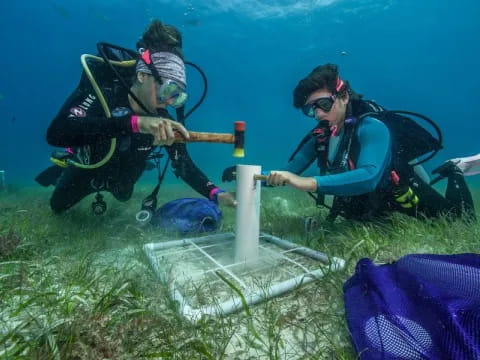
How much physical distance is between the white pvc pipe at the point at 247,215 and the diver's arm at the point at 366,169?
762 mm

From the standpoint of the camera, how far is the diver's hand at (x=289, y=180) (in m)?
2.57

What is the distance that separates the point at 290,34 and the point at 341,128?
1913 inches

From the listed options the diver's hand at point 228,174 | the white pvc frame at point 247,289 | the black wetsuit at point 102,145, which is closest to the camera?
the white pvc frame at point 247,289

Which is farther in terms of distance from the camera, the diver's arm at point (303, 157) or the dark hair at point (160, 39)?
the diver's arm at point (303, 157)

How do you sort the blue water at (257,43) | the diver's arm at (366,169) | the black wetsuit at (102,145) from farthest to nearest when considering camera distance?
the blue water at (257,43), the black wetsuit at (102,145), the diver's arm at (366,169)

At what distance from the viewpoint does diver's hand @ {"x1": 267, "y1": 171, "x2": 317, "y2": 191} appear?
8.43 feet

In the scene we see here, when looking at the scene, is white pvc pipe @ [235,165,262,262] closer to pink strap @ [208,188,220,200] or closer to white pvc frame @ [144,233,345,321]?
white pvc frame @ [144,233,345,321]

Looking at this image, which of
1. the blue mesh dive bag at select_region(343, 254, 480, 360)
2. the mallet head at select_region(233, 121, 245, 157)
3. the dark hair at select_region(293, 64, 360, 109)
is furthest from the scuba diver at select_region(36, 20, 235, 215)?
the blue mesh dive bag at select_region(343, 254, 480, 360)

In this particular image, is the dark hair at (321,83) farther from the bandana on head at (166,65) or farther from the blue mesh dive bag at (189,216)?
the blue mesh dive bag at (189,216)

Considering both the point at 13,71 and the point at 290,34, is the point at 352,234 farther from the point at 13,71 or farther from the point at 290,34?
the point at 13,71

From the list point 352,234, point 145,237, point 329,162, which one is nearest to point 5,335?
point 145,237

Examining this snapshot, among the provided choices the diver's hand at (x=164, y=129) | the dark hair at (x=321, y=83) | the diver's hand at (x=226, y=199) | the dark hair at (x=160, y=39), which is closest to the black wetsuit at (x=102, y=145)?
the diver's hand at (x=164, y=129)

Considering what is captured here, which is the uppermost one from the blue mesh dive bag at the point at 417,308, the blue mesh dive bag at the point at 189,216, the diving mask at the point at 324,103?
the diving mask at the point at 324,103

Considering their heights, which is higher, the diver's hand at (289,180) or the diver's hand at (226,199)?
the diver's hand at (289,180)
